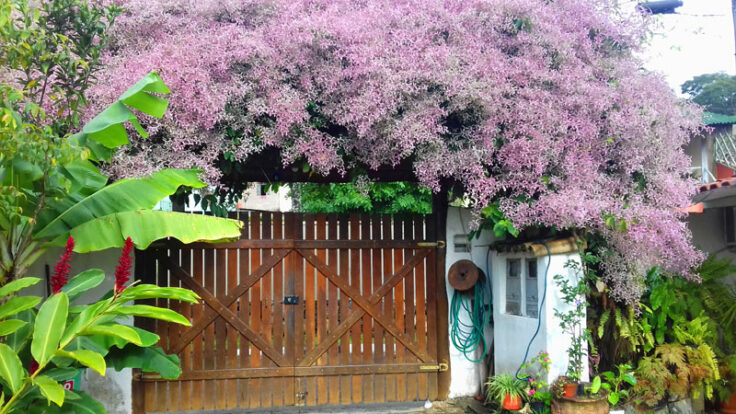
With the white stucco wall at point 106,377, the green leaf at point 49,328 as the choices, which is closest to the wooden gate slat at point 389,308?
Result: the white stucco wall at point 106,377

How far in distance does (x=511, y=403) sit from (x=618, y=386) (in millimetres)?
1020

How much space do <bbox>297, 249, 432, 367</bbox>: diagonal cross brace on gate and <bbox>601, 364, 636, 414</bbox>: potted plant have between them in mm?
1849

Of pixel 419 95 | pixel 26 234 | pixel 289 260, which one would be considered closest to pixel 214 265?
pixel 289 260

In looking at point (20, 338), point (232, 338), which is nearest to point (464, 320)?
point (232, 338)

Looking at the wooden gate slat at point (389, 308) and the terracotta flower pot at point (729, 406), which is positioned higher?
the wooden gate slat at point (389, 308)

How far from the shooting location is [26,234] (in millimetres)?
4551

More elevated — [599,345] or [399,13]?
[399,13]

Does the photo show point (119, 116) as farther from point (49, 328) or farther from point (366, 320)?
point (366, 320)

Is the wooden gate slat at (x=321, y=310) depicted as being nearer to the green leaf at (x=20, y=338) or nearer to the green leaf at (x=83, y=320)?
the green leaf at (x=20, y=338)

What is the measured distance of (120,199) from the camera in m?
4.86

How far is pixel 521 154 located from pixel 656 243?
1.46 m

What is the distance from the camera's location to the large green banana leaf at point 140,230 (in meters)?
4.50

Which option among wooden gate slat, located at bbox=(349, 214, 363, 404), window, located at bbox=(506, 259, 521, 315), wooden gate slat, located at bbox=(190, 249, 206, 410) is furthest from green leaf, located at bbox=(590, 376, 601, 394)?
wooden gate slat, located at bbox=(190, 249, 206, 410)

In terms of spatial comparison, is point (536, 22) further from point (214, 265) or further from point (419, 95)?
point (214, 265)
